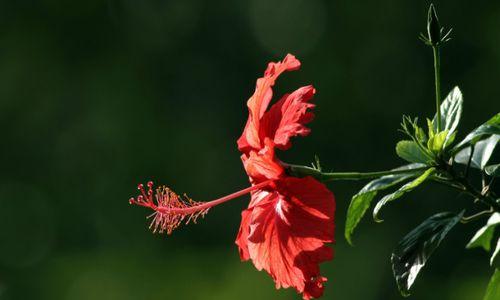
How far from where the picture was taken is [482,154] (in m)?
1.61

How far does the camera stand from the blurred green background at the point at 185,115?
8086mm

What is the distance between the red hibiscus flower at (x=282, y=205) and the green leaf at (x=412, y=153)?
12 cm

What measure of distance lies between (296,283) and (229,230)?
7.19m

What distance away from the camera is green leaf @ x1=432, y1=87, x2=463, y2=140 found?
4.83ft

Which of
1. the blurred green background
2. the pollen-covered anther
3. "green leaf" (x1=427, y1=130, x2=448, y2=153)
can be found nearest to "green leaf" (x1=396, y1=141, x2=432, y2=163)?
"green leaf" (x1=427, y1=130, x2=448, y2=153)

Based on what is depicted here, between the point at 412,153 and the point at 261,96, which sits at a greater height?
the point at 261,96

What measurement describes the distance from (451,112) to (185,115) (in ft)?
27.8

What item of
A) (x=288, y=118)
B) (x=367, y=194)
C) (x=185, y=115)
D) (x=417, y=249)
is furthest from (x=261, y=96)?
(x=185, y=115)

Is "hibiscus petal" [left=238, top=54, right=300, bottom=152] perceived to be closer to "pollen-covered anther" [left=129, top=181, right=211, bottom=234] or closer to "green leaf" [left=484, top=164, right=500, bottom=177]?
"pollen-covered anther" [left=129, top=181, right=211, bottom=234]

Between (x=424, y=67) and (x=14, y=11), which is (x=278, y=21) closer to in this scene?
(x=424, y=67)

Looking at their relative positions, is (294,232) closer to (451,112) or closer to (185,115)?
(451,112)

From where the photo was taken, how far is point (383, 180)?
4.65 ft

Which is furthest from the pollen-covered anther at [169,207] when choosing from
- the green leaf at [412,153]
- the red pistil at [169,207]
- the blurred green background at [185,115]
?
the blurred green background at [185,115]

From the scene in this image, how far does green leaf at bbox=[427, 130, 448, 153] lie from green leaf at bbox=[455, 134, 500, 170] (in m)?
0.21
